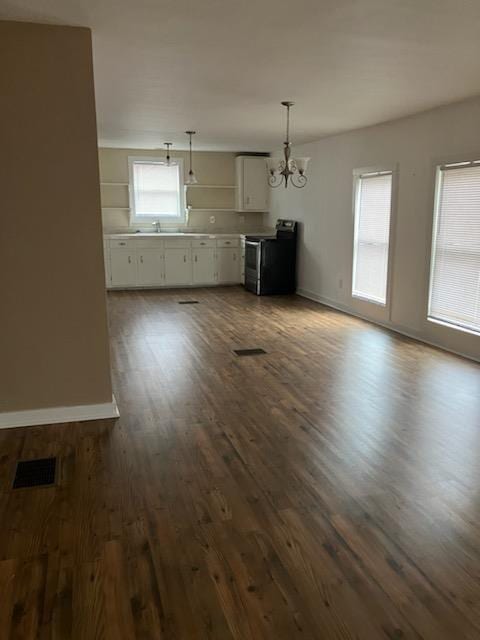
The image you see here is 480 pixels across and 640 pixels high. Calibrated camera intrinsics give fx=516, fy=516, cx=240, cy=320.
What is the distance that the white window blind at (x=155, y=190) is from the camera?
9148 mm

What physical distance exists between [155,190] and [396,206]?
4900 mm

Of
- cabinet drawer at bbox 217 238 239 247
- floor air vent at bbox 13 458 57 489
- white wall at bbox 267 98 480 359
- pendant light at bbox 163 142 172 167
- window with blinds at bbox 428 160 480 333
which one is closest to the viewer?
floor air vent at bbox 13 458 57 489

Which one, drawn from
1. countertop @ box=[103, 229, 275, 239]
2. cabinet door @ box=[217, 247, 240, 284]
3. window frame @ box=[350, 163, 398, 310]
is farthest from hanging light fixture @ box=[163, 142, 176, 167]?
window frame @ box=[350, 163, 398, 310]

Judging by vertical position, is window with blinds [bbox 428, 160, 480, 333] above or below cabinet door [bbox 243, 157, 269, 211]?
below

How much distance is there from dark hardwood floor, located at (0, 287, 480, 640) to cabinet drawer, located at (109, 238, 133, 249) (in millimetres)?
4653

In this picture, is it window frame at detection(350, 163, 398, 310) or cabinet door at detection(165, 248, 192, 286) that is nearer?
window frame at detection(350, 163, 398, 310)

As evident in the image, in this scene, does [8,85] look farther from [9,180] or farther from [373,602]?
[373,602]

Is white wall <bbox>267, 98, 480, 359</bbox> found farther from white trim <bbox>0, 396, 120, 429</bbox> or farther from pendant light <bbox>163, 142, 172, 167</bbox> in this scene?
white trim <bbox>0, 396, 120, 429</bbox>

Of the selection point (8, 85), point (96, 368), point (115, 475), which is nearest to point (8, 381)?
point (96, 368)

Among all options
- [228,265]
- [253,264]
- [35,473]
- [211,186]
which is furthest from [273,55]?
[211,186]

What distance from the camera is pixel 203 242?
916 centimetres

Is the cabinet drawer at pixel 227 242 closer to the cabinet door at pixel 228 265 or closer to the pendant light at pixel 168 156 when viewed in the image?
the cabinet door at pixel 228 265

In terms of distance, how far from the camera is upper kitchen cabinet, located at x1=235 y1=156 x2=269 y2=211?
9.40 m

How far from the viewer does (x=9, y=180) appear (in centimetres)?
307
